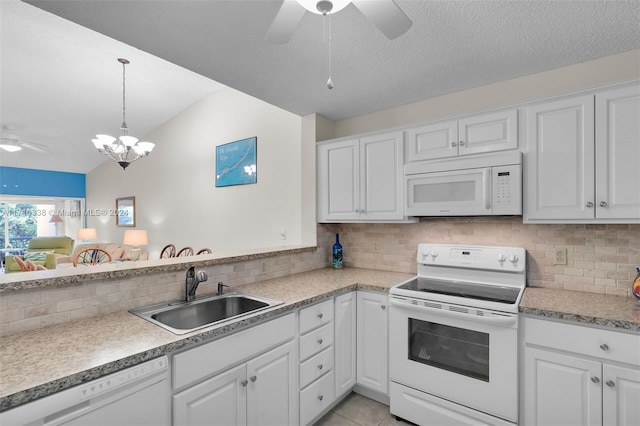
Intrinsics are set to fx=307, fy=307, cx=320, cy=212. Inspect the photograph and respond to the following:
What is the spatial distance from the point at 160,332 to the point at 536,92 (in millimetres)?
2764

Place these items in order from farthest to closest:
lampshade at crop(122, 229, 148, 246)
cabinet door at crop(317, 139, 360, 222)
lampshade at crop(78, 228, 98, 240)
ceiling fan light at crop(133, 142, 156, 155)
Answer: lampshade at crop(78, 228, 98, 240)
lampshade at crop(122, 229, 148, 246)
ceiling fan light at crop(133, 142, 156, 155)
cabinet door at crop(317, 139, 360, 222)

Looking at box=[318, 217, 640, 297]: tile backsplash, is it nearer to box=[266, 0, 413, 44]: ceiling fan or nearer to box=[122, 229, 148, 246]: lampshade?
box=[266, 0, 413, 44]: ceiling fan

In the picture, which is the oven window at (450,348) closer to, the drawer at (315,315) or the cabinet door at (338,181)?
the drawer at (315,315)

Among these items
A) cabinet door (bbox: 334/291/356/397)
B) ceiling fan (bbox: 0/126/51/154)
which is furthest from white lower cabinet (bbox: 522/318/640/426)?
ceiling fan (bbox: 0/126/51/154)

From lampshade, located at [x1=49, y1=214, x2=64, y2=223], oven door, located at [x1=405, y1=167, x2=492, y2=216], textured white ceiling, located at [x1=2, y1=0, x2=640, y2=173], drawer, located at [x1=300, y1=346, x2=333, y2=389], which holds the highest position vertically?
textured white ceiling, located at [x1=2, y1=0, x2=640, y2=173]

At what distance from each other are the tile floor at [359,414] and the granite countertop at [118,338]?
2.88 ft

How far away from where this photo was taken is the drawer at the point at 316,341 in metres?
1.92

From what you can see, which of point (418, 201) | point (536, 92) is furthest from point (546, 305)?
point (536, 92)

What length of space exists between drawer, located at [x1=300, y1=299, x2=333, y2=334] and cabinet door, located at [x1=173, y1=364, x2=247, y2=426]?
0.49 m

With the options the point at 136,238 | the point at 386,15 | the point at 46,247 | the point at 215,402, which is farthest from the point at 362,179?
the point at 46,247

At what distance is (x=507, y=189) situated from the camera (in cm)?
198

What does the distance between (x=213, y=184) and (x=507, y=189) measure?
3.71 metres

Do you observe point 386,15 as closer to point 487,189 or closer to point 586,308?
point 487,189

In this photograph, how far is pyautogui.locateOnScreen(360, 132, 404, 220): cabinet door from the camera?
2.48 m
